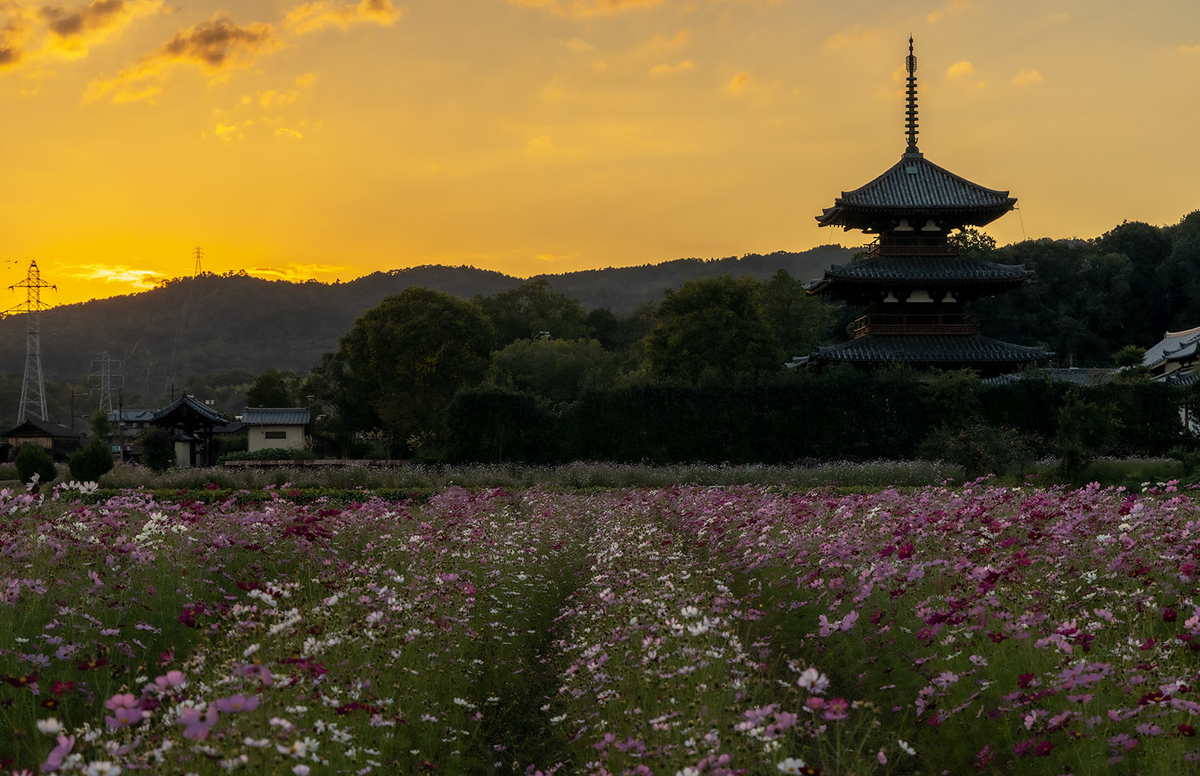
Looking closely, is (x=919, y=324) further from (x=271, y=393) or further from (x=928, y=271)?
(x=271, y=393)

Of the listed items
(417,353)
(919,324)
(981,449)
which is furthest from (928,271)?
(417,353)

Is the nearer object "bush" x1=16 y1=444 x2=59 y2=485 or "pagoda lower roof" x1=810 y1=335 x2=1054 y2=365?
"bush" x1=16 y1=444 x2=59 y2=485

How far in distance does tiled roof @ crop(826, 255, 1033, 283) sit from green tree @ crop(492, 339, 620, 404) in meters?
29.3

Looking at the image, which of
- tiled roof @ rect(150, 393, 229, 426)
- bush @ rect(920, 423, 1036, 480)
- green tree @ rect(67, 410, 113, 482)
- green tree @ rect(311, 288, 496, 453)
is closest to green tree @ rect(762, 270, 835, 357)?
green tree @ rect(311, 288, 496, 453)

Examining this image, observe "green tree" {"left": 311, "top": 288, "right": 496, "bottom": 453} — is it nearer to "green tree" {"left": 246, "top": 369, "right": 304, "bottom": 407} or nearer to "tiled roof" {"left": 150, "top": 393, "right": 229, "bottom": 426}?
"tiled roof" {"left": 150, "top": 393, "right": 229, "bottom": 426}

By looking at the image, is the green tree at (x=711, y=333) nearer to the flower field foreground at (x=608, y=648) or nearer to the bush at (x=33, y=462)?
the bush at (x=33, y=462)

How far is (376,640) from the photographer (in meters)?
5.62

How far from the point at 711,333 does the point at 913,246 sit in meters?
13.5

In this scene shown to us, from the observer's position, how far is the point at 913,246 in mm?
37531

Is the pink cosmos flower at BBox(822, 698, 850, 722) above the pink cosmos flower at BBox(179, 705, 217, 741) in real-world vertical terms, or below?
below

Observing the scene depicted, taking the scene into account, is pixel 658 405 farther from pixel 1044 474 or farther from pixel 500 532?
pixel 500 532

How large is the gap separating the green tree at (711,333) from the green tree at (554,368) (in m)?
13.3

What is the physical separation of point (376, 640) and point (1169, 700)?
428 centimetres

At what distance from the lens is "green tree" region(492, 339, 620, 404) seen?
65.6 m
